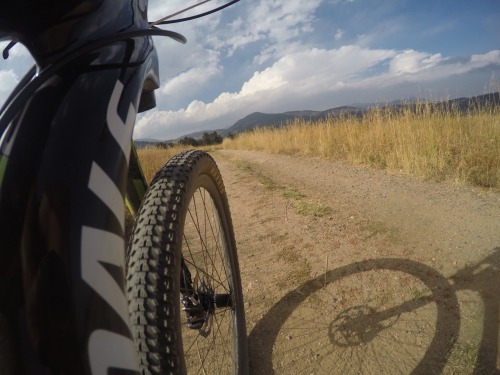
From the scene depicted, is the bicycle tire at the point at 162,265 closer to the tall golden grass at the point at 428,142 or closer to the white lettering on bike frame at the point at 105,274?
the white lettering on bike frame at the point at 105,274

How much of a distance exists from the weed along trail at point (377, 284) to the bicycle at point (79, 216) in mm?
1067

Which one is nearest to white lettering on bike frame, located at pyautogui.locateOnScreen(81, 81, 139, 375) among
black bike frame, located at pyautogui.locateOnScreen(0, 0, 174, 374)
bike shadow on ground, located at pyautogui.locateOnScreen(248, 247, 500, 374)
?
black bike frame, located at pyautogui.locateOnScreen(0, 0, 174, 374)

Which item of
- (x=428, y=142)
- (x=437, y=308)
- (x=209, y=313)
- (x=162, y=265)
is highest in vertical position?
(x=162, y=265)

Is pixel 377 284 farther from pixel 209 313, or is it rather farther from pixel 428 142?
pixel 428 142

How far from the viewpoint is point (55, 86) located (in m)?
0.42

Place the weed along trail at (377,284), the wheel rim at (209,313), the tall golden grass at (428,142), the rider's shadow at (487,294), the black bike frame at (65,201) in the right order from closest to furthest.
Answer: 1. the black bike frame at (65,201)
2. the wheel rim at (209,313)
3. the rider's shadow at (487,294)
4. the weed along trail at (377,284)
5. the tall golden grass at (428,142)

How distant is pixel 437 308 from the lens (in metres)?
1.48

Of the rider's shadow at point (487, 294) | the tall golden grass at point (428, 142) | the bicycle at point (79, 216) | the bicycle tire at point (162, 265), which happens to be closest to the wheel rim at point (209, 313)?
the bicycle tire at point (162, 265)

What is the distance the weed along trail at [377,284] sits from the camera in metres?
1.31

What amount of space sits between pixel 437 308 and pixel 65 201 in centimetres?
174

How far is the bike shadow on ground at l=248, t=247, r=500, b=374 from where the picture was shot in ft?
4.08

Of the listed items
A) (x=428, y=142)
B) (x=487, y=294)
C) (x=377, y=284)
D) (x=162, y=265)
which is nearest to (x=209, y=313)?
(x=162, y=265)

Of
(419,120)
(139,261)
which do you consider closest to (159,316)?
(139,261)

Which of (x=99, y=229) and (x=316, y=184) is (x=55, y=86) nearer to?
(x=99, y=229)
